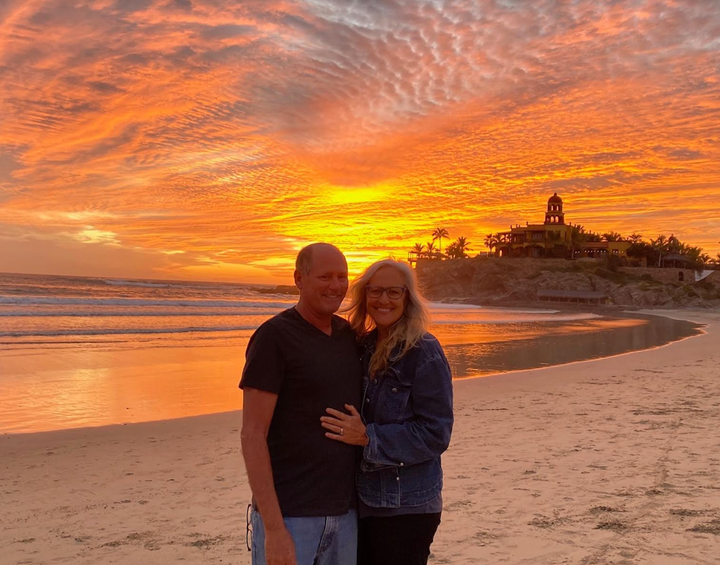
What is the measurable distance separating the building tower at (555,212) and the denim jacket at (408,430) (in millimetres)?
96706

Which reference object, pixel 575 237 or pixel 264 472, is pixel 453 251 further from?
pixel 264 472

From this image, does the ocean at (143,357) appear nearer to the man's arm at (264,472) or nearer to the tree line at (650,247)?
the man's arm at (264,472)

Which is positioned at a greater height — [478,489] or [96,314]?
[96,314]

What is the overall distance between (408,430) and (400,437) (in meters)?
0.05

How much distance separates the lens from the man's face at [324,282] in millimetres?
2562

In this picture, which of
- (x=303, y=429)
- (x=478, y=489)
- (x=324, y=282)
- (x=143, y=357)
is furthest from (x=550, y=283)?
(x=303, y=429)

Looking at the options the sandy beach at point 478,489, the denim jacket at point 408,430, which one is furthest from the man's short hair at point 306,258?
the sandy beach at point 478,489

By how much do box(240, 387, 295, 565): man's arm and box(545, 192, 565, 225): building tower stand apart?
97.1 m

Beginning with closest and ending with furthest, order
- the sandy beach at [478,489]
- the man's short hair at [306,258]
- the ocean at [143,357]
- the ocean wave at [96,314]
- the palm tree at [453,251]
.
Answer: the man's short hair at [306,258], the sandy beach at [478,489], the ocean at [143,357], the ocean wave at [96,314], the palm tree at [453,251]

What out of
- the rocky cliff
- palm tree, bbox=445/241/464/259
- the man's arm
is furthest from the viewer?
palm tree, bbox=445/241/464/259

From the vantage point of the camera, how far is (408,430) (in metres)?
2.51

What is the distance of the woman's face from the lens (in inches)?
107

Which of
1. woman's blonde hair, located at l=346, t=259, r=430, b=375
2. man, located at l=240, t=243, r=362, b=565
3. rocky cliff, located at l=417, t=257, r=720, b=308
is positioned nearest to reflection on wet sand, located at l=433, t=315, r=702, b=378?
woman's blonde hair, located at l=346, t=259, r=430, b=375

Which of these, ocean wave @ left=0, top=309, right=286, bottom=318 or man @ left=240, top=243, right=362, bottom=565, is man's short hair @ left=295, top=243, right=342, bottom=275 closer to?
man @ left=240, top=243, right=362, bottom=565
